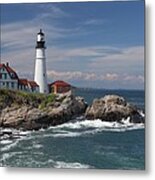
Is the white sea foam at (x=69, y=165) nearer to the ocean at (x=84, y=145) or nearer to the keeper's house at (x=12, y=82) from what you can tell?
the ocean at (x=84, y=145)

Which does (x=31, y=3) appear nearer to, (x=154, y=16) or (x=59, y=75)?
(x=59, y=75)

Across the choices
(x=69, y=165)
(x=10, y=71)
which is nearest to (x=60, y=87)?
(x=10, y=71)

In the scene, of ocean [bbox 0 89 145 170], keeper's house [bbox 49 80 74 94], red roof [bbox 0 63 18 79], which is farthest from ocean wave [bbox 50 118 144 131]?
red roof [bbox 0 63 18 79]

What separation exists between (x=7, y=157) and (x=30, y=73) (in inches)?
15.9

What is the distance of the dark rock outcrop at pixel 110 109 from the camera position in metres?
2.48

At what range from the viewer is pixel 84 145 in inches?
A: 98.6

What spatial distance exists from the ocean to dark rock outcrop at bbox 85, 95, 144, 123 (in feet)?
0.08

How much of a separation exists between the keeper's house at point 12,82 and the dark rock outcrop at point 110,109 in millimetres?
283

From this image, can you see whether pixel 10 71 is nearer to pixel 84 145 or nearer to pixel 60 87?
pixel 60 87

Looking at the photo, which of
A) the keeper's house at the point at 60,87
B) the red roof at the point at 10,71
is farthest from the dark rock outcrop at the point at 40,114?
the red roof at the point at 10,71

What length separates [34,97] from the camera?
2.59 metres

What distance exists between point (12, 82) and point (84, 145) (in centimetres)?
45

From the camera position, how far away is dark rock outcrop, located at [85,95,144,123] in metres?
2.48

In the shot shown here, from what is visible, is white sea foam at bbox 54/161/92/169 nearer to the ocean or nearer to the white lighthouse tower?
the ocean
